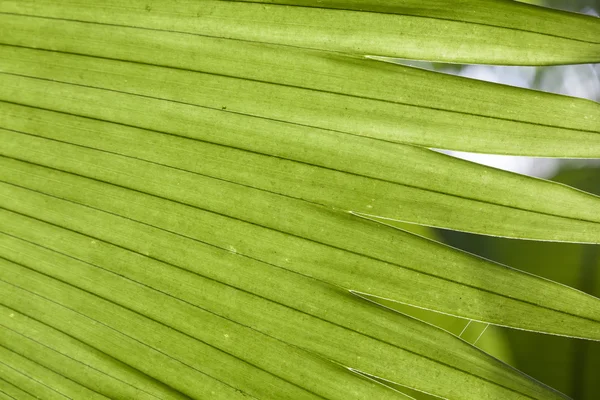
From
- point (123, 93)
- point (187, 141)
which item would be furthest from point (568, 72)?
point (123, 93)

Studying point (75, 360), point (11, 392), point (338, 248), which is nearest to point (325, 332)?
point (338, 248)

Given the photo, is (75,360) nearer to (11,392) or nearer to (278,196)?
(11,392)

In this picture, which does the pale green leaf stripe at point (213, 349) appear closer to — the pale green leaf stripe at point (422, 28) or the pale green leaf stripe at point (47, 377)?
the pale green leaf stripe at point (47, 377)

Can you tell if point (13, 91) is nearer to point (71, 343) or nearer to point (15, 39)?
point (15, 39)

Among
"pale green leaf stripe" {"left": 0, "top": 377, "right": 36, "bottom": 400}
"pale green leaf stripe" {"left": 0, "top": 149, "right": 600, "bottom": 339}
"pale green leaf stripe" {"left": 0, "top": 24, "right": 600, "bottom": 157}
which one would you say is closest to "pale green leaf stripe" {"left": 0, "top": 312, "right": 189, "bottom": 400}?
"pale green leaf stripe" {"left": 0, "top": 377, "right": 36, "bottom": 400}

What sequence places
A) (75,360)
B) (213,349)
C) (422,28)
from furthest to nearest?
(75,360) → (213,349) → (422,28)

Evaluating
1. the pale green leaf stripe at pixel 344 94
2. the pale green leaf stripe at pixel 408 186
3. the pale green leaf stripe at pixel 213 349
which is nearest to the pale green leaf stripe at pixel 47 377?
the pale green leaf stripe at pixel 213 349

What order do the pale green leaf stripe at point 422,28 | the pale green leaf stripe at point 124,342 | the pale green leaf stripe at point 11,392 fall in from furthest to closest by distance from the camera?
the pale green leaf stripe at point 11,392 → the pale green leaf stripe at point 124,342 → the pale green leaf stripe at point 422,28
